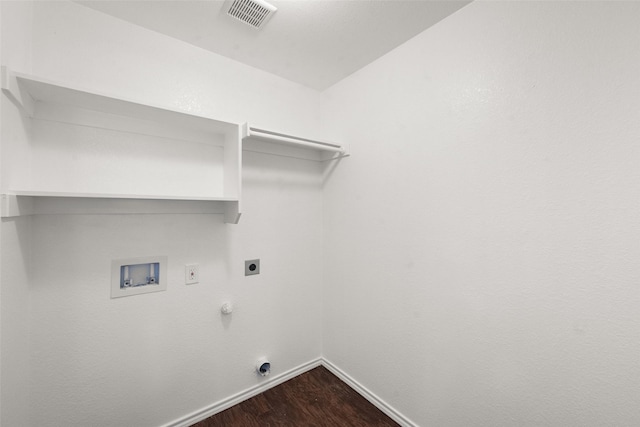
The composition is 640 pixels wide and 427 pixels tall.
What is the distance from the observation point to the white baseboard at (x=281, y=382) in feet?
5.02

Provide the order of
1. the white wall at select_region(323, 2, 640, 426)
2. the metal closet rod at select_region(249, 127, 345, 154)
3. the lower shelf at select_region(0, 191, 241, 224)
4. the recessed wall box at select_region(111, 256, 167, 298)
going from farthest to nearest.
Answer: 1. the metal closet rod at select_region(249, 127, 345, 154)
2. the recessed wall box at select_region(111, 256, 167, 298)
3. the lower shelf at select_region(0, 191, 241, 224)
4. the white wall at select_region(323, 2, 640, 426)

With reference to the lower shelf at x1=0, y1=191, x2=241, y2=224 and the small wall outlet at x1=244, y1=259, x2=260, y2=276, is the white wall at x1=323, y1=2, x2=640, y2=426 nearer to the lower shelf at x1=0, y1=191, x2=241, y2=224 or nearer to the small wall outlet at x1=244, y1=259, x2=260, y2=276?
the small wall outlet at x1=244, y1=259, x2=260, y2=276

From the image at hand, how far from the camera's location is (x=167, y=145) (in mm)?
1475

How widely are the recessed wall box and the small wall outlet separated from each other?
0.48 meters

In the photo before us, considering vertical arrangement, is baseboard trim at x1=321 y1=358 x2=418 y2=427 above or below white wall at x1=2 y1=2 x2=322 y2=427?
below

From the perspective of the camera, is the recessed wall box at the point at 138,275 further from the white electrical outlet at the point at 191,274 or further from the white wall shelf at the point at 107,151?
the white wall shelf at the point at 107,151

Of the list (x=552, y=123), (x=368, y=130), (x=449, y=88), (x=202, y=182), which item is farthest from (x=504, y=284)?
(x=202, y=182)

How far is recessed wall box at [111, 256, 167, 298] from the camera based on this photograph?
4.40ft

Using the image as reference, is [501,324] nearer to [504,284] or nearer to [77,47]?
[504,284]

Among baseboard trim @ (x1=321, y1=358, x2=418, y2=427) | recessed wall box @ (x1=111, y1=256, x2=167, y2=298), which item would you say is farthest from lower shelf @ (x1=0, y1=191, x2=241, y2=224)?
baseboard trim @ (x1=321, y1=358, x2=418, y2=427)

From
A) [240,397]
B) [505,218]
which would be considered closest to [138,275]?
[240,397]

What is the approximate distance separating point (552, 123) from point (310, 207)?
1501mm

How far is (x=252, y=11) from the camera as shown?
1.31 meters

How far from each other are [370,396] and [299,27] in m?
2.34
